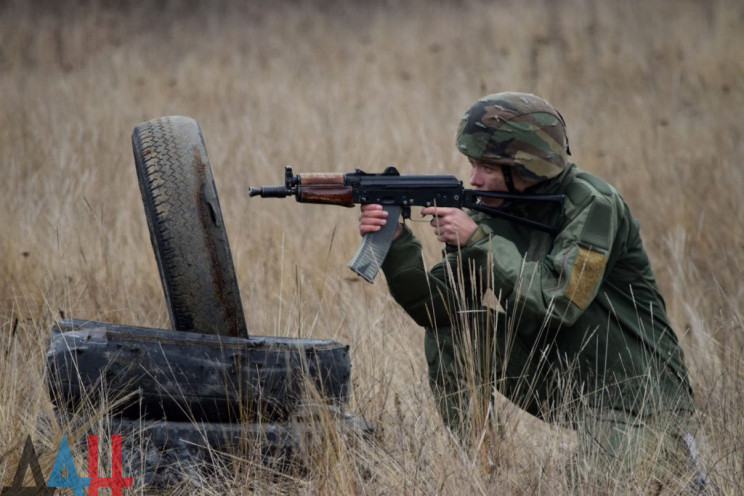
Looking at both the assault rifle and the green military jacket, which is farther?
the assault rifle

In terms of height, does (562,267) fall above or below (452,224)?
below

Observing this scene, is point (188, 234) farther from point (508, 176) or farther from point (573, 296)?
point (573, 296)

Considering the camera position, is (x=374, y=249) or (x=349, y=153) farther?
(x=349, y=153)

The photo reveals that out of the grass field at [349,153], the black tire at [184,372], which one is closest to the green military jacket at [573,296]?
the grass field at [349,153]

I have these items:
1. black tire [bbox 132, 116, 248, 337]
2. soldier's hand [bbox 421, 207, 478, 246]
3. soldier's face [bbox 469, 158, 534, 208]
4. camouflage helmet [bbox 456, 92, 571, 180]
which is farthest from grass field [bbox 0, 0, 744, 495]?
camouflage helmet [bbox 456, 92, 571, 180]

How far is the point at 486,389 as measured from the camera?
134 inches

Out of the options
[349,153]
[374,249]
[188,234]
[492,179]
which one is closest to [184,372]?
[188,234]

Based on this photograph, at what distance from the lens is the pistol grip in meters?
3.69

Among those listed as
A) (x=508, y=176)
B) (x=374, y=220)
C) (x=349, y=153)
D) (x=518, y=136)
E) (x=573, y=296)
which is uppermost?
(x=518, y=136)

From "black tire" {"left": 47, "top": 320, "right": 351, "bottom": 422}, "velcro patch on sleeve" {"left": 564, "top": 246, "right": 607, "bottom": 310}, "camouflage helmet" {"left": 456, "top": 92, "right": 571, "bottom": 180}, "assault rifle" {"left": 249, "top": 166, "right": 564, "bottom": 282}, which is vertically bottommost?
"black tire" {"left": 47, "top": 320, "right": 351, "bottom": 422}

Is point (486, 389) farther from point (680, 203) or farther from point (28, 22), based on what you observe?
point (28, 22)

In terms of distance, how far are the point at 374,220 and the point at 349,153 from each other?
4358mm

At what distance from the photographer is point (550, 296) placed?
355cm

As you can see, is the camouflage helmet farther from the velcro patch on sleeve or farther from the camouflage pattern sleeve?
the velcro patch on sleeve
